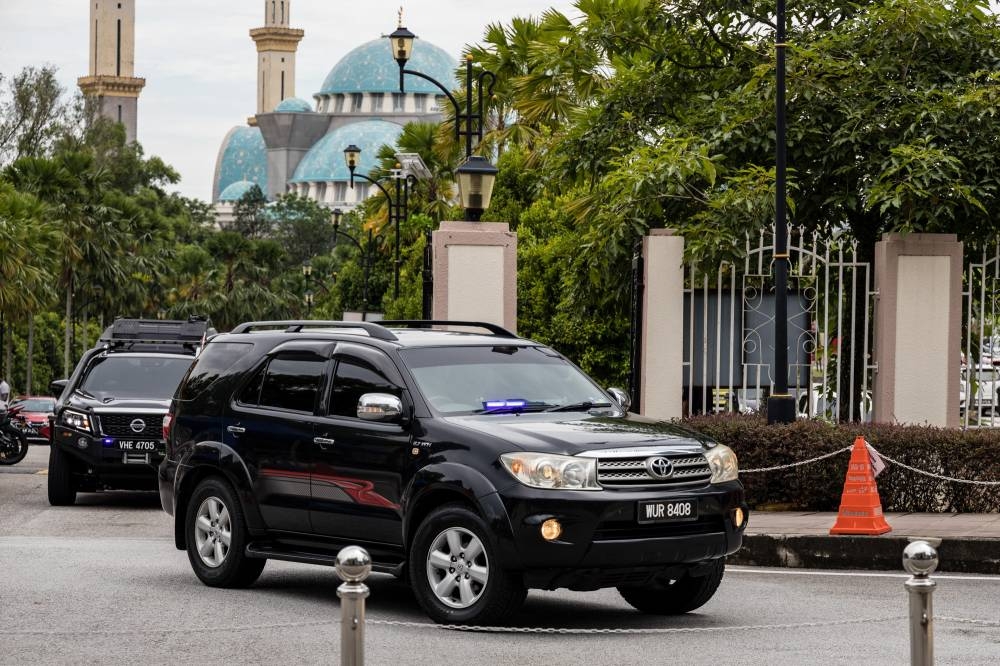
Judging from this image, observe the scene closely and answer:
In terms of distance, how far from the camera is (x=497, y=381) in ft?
32.3

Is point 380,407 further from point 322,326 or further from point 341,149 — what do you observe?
point 341,149

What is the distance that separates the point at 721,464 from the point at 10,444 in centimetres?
1808

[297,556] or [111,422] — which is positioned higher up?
[111,422]

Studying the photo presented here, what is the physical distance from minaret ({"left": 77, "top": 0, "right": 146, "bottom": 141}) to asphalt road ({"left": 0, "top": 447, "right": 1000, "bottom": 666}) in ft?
482

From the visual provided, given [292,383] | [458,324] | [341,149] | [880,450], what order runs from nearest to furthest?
[292,383] < [458,324] < [880,450] < [341,149]

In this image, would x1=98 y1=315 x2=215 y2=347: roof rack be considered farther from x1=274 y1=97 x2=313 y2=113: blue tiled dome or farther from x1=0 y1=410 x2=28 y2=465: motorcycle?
x1=274 y1=97 x2=313 y2=113: blue tiled dome

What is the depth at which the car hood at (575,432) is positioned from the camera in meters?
8.71

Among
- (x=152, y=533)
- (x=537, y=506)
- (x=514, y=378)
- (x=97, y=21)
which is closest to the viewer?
(x=537, y=506)

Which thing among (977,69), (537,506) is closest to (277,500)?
(537,506)

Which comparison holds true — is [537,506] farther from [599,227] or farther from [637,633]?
[599,227]

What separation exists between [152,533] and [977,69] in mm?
10276

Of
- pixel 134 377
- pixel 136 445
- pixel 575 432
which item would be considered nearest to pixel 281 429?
pixel 575 432

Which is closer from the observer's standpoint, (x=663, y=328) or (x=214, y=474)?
(x=214, y=474)

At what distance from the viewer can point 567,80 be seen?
30656 millimetres
